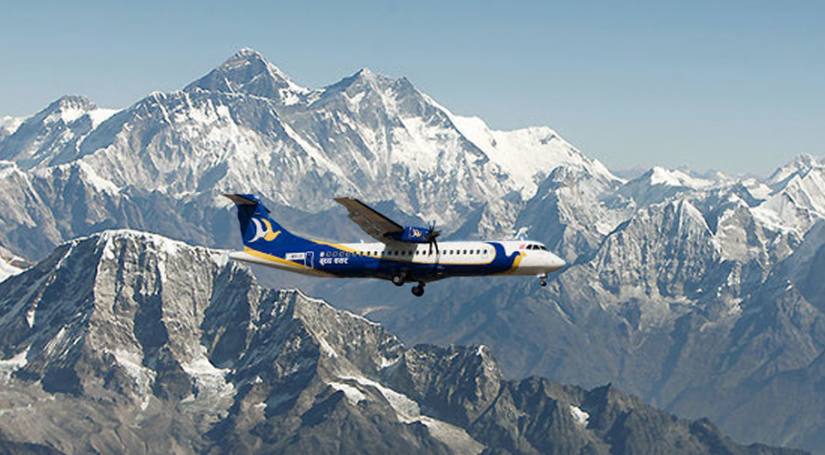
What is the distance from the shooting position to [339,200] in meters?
192
